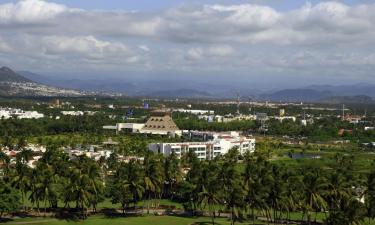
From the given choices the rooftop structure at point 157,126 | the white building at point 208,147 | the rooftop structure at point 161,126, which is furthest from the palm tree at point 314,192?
the rooftop structure at point 161,126

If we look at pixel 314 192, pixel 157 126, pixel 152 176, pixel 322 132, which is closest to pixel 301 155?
pixel 157 126

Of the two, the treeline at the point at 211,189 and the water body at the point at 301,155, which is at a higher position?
the treeline at the point at 211,189

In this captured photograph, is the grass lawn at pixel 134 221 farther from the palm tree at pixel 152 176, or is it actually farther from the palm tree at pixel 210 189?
the palm tree at pixel 152 176

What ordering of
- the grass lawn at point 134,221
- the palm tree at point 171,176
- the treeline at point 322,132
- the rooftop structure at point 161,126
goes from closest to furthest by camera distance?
the grass lawn at point 134,221 < the palm tree at point 171,176 < the rooftop structure at point 161,126 < the treeline at point 322,132

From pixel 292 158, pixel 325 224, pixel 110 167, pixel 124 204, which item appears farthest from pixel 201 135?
pixel 325 224

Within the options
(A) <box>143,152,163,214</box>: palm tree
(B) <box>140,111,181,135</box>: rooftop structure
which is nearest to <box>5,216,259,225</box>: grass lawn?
(A) <box>143,152,163,214</box>: palm tree

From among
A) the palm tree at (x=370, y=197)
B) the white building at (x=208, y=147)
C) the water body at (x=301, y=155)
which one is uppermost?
the palm tree at (x=370, y=197)

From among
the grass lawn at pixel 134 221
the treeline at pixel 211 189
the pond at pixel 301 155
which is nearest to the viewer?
the treeline at pixel 211 189

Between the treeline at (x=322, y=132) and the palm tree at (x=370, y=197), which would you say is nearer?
the palm tree at (x=370, y=197)
